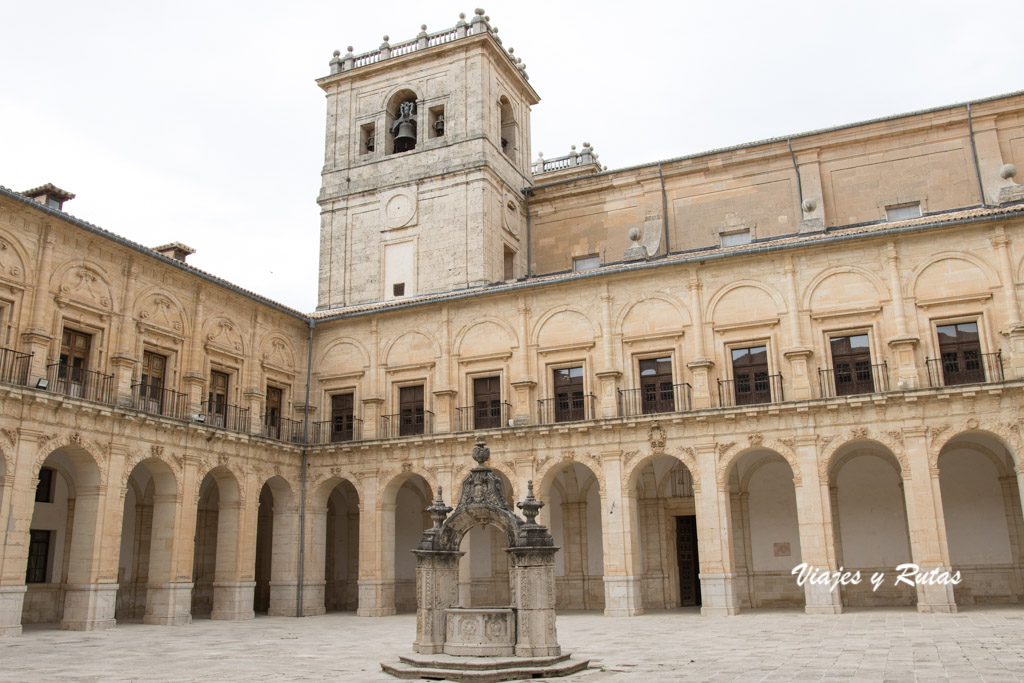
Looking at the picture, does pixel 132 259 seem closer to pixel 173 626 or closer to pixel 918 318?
pixel 173 626

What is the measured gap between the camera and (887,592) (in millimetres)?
22766

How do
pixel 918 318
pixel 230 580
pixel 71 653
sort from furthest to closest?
pixel 230 580
pixel 918 318
pixel 71 653

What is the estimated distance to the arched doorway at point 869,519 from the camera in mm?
22812

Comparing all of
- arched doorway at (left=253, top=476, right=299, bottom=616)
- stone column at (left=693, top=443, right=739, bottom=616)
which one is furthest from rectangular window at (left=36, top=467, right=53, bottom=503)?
stone column at (left=693, top=443, right=739, bottom=616)

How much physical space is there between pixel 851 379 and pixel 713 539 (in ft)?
16.7

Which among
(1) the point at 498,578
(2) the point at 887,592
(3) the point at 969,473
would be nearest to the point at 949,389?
(3) the point at 969,473

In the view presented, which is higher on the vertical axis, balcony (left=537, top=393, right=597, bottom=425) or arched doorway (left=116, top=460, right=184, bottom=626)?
balcony (left=537, top=393, right=597, bottom=425)

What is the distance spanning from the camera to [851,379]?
21.9m

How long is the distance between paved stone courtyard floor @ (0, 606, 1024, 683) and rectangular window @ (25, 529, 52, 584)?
2.40 meters

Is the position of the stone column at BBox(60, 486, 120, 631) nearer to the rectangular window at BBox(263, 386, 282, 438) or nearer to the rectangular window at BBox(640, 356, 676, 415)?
the rectangular window at BBox(263, 386, 282, 438)

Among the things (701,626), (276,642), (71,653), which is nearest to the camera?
(71,653)

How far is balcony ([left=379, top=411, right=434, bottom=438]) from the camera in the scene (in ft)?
85.1

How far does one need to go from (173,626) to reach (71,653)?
21.1 ft

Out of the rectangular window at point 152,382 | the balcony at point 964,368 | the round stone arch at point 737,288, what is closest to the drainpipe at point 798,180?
the round stone arch at point 737,288
